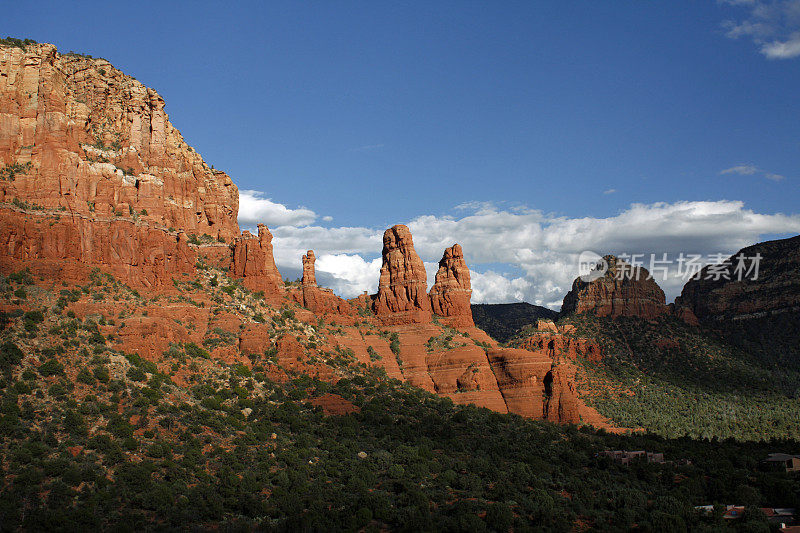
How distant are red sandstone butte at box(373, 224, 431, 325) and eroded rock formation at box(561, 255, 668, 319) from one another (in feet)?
204

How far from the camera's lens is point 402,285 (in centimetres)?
11450

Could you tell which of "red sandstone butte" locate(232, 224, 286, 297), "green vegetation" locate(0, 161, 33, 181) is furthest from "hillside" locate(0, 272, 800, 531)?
"green vegetation" locate(0, 161, 33, 181)

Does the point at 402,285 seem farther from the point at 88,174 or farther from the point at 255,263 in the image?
the point at 88,174

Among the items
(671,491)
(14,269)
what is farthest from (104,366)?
(671,491)

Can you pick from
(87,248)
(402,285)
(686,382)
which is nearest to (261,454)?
(87,248)

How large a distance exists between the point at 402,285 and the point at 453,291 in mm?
8338

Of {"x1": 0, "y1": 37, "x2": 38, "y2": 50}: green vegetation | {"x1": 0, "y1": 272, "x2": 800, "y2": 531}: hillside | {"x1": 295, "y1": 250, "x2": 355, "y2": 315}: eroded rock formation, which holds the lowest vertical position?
{"x1": 0, "y1": 272, "x2": 800, "y2": 531}: hillside

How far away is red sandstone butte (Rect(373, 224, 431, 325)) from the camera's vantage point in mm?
112625

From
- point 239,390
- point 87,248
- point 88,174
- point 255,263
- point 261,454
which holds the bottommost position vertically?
point 261,454

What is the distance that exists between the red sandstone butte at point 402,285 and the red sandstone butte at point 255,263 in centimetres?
2129

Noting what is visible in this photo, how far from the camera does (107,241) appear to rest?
7794 centimetres

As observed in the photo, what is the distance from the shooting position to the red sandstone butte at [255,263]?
315 feet

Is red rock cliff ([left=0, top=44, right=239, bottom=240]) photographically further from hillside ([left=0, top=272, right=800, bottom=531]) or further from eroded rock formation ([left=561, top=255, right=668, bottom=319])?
eroded rock formation ([left=561, top=255, right=668, bottom=319])

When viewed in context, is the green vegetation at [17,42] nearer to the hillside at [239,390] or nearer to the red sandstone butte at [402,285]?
the hillside at [239,390]
